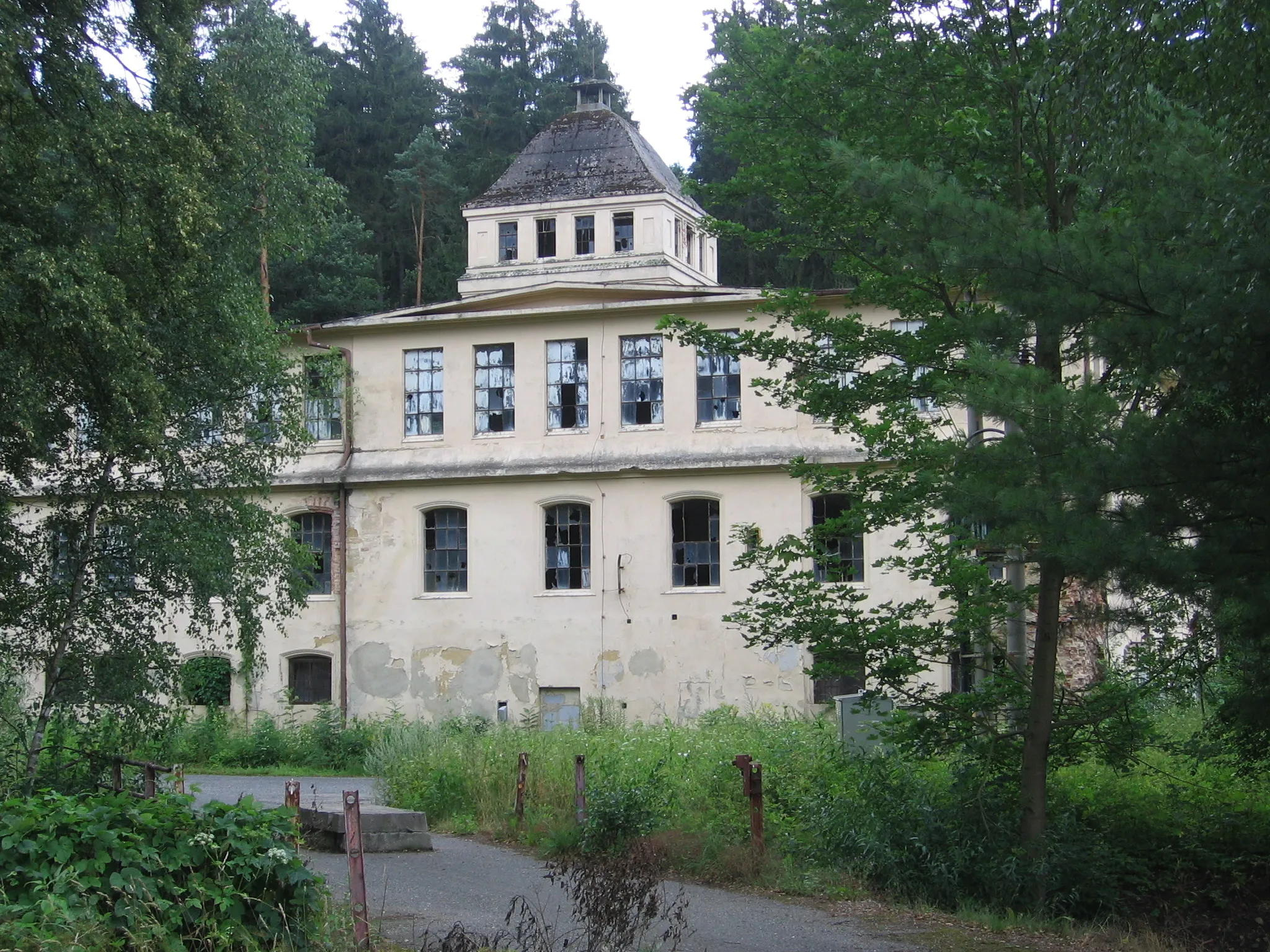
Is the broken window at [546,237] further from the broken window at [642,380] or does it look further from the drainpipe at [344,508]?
the broken window at [642,380]

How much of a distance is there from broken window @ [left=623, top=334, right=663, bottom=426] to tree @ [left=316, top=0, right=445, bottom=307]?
71.8ft

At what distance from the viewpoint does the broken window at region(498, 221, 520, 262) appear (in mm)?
34938

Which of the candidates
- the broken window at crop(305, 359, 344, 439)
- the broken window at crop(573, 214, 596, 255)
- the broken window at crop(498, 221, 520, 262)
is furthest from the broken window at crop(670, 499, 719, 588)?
the broken window at crop(498, 221, 520, 262)

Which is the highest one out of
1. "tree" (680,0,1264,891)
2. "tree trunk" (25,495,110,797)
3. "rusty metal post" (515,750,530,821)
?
"tree" (680,0,1264,891)

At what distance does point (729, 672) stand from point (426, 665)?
616cm

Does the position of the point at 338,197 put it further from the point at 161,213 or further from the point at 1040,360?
the point at 1040,360

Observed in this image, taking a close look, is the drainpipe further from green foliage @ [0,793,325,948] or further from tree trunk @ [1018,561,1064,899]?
green foliage @ [0,793,325,948]

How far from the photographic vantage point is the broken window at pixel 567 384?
90.9ft

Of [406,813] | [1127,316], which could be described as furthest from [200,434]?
[1127,316]

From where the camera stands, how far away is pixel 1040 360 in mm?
10812

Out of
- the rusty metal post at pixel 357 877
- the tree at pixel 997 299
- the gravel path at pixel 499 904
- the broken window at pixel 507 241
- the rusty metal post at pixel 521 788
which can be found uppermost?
the broken window at pixel 507 241

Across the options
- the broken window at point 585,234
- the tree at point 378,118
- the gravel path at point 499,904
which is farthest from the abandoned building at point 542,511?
the tree at point 378,118

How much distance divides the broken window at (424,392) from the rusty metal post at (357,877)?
20192mm

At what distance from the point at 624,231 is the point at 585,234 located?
0.99 meters
